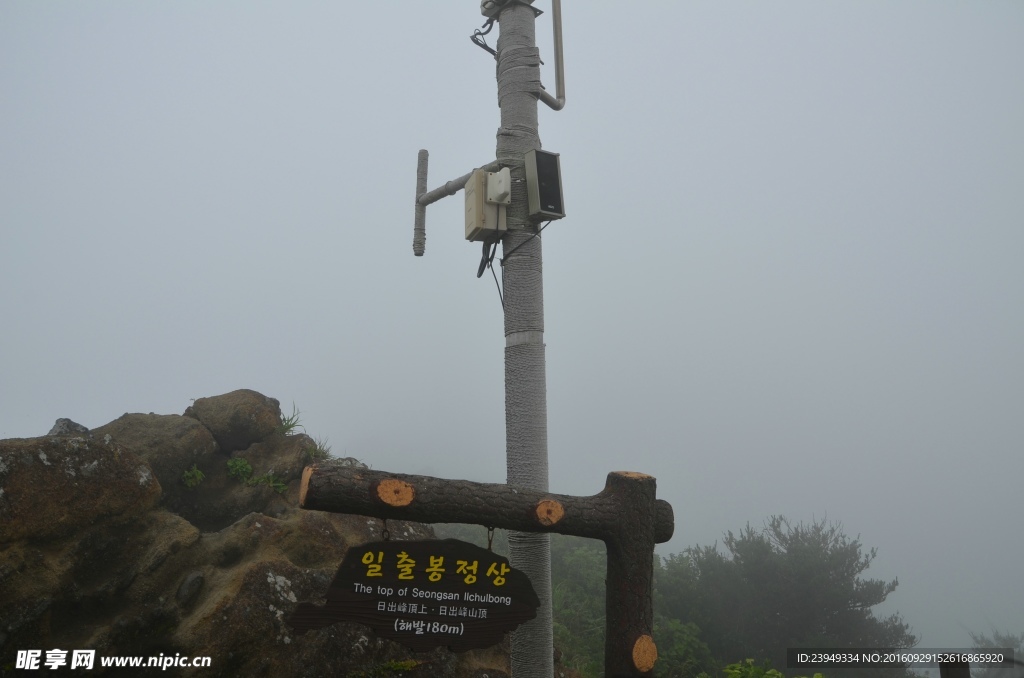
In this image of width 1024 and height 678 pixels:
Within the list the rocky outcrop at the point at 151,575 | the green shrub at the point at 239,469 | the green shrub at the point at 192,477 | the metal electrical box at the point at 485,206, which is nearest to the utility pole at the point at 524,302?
the metal electrical box at the point at 485,206

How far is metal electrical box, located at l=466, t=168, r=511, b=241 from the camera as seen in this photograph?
587 cm

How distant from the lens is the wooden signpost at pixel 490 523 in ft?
13.8

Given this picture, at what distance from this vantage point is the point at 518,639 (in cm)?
543

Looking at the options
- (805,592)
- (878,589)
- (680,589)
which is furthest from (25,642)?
(878,589)

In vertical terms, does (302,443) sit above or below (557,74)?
below

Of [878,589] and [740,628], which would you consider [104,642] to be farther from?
[878,589]

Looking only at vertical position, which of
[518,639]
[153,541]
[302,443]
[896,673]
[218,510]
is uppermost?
[302,443]

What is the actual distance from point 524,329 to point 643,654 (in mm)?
2633

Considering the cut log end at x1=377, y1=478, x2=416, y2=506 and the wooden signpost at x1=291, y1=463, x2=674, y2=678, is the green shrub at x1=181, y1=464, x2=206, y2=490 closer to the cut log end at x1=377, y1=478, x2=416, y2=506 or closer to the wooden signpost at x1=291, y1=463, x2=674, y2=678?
the wooden signpost at x1=291, y1=463, x2=674, y2=678

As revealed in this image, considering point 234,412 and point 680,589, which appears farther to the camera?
point 680,589

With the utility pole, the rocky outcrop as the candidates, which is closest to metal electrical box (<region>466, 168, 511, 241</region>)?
the utility pole

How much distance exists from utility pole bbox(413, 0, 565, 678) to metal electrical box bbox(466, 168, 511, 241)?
0.36ft

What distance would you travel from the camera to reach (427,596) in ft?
14.3

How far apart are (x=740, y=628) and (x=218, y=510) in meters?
12.8
